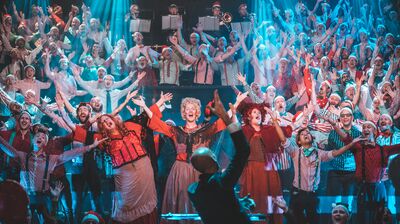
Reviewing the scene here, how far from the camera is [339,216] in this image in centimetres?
850

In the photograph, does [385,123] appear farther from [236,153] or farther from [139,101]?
[236,153]

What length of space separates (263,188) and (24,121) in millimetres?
3748

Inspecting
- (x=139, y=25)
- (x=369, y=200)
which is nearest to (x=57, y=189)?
(x=139, y=25)

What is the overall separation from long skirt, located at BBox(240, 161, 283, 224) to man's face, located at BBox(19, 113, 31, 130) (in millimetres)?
3349

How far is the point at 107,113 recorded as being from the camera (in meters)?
9.05

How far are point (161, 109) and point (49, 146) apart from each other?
1773 mm

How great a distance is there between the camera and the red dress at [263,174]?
8789 mm

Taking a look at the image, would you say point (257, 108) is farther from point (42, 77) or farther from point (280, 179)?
point (42, 77)

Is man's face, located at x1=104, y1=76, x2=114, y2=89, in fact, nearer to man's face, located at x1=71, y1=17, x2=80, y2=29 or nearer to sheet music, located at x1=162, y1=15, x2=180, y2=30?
man's face, located at x1=71, y1=17, x2=80, y2=29

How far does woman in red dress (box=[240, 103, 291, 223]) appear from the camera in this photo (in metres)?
8.79

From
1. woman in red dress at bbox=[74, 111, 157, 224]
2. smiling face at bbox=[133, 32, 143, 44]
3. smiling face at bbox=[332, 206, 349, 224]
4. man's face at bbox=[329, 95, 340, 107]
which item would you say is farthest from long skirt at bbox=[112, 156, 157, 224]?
man's face at bbox=[329, 95, 340, 107]

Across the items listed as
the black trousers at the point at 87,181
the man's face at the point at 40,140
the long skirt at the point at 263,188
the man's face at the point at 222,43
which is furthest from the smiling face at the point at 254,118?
the man's face at the point at 40,140

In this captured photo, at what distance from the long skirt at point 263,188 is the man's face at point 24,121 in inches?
132

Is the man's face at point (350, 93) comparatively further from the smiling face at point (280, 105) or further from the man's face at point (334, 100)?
the smiling face at point (280, 105)
